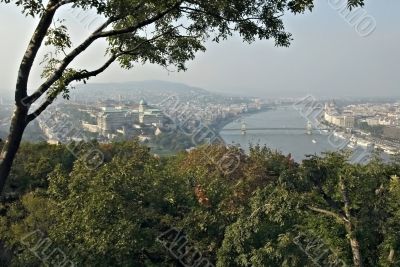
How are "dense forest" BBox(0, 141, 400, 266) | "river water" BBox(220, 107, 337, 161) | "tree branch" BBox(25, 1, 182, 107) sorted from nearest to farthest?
"tree branch" BBox(25, 1, 182, 107) → "dense forest" BBox(0, 141, 400, 266) → "river water" BBox(220, 107, 337, 161)

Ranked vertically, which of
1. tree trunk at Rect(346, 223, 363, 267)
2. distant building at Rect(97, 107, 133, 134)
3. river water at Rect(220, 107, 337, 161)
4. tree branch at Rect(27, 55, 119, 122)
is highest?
tree branch at Rect(27, 55, 119, 122)

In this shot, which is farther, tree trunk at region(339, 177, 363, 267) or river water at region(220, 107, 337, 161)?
river water at region(220, 107, 337, 161)

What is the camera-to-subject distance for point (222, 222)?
909 cm

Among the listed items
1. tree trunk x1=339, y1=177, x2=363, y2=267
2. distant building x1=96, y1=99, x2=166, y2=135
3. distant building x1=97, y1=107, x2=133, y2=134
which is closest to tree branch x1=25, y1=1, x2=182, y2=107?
tree trunk x1=339, y1=177, x2=363, y2=267

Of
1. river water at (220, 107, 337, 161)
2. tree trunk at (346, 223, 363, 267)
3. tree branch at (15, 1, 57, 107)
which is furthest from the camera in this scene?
river water at (220, 107, 337, 161)

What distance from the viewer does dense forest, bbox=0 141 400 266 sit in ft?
26.6

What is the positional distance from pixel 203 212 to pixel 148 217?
3.67 feet

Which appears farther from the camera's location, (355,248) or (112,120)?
(112,120)

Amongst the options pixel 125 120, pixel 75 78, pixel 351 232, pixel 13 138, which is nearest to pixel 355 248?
pixel 351 232

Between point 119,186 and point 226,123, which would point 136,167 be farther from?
point 226,123

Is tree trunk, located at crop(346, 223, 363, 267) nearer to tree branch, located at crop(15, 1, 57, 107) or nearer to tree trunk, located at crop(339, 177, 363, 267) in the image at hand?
tree trunk, located at crop(339, 177, 363, 267)

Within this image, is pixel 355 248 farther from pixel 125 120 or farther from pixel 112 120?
pixel 125 120

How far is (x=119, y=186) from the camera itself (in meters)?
9.09

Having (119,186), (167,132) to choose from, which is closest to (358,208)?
(119,186)
